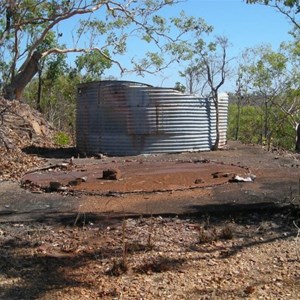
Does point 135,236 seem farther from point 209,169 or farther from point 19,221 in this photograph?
point 209,169

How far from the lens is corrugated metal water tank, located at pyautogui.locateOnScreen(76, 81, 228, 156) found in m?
14.4

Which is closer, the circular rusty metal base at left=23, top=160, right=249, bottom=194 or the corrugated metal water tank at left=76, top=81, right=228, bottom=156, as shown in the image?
the circular rusty metal base at left=23, top=160, right=249, bottom=194

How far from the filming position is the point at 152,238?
214 inches

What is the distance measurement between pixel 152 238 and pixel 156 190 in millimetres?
2710

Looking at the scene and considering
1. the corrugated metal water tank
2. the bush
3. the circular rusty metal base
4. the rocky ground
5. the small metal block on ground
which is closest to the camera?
the rocky ground

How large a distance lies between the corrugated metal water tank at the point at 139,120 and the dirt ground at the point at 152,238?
5028 mm

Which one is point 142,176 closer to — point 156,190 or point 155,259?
point 156,190

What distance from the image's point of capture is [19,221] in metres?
6.24

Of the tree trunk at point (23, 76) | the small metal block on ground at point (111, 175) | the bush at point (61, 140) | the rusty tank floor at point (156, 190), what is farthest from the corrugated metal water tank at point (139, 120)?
the tree trunk at point (23, 76)

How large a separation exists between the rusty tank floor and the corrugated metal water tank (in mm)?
2225

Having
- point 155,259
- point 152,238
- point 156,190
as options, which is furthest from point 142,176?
point 155,259

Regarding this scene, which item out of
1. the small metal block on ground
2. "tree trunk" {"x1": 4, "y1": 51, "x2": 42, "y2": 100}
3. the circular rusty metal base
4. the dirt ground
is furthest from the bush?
the dirt ground

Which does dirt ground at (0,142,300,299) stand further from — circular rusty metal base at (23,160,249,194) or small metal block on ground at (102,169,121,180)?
small metal block on ground at (102,169,121,180)

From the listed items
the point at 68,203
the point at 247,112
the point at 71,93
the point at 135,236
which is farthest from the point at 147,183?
the point at 247,112
